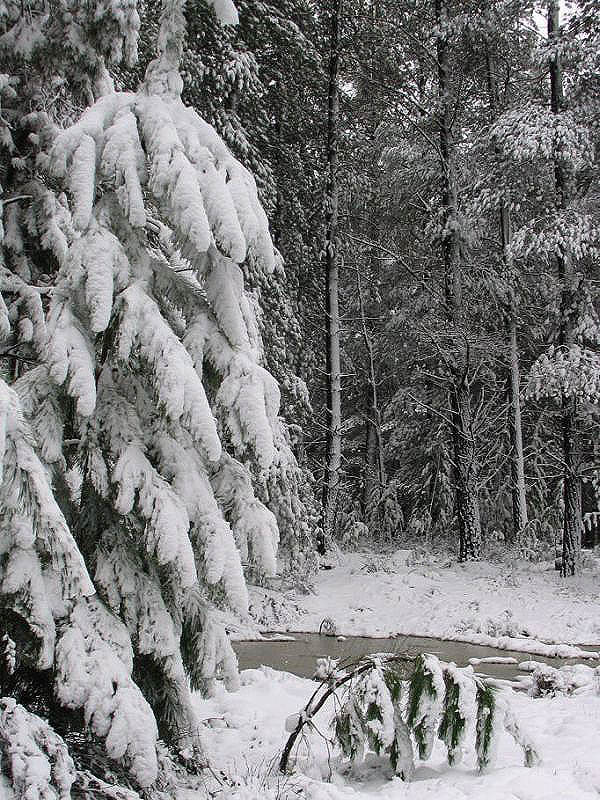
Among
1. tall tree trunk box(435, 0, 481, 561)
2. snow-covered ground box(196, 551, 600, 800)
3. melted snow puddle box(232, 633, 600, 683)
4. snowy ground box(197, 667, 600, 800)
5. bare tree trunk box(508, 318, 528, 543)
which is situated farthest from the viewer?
bare tree trunk box(508, 318, 528, 543)

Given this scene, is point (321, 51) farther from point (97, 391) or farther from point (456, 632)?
point (97, 391)

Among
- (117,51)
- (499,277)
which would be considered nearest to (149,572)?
(117,51)

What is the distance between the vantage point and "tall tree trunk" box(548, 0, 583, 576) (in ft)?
46.6

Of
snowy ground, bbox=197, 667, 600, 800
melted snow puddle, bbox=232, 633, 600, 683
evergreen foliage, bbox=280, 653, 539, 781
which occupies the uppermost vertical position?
evergreen foliage, bbox=280, 653, 539, 781

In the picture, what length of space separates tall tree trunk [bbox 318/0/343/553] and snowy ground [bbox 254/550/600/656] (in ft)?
7.12

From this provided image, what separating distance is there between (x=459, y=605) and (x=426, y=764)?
842cm

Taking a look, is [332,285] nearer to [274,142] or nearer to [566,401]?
[274,142]

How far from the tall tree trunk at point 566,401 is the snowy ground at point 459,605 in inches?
23.7

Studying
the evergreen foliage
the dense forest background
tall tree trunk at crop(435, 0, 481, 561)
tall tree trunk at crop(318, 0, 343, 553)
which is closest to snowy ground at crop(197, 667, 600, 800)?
the evergreen foliage

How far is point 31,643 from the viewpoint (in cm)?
402

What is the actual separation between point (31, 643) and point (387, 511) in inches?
679

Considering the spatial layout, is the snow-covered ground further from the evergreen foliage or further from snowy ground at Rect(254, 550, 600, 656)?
the evergreen foliage

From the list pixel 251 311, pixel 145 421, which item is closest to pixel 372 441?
pixel 251 311

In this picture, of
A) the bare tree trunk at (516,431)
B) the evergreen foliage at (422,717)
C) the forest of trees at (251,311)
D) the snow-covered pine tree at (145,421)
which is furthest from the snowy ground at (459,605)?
the snow-covered pine tree at (145,421)
